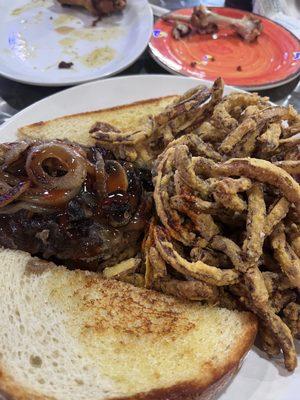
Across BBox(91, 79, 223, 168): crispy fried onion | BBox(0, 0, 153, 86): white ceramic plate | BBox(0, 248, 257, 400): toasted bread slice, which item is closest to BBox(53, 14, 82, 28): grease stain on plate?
BBox(0, 0, 153, 86): white ceramic plate

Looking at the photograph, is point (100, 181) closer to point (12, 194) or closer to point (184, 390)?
point (12, 194)

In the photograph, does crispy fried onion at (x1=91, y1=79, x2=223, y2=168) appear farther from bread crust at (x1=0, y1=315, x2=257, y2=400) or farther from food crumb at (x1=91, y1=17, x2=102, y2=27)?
food crumb at (x1=91, y1=17, x2=102, y2=27)


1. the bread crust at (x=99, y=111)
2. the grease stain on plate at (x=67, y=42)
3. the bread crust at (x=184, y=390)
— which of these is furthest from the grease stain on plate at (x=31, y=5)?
the bread crust at (x=184, y=390)

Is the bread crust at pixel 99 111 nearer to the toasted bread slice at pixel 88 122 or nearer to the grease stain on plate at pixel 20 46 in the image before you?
the toasted bread slice at pixel 88 122

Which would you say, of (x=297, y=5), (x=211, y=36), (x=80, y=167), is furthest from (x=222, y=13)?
(x=80, y=167)

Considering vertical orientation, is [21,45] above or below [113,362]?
below

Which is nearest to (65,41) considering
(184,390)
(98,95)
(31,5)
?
(31,5)

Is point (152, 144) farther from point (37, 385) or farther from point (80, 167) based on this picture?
point (37, 385)
